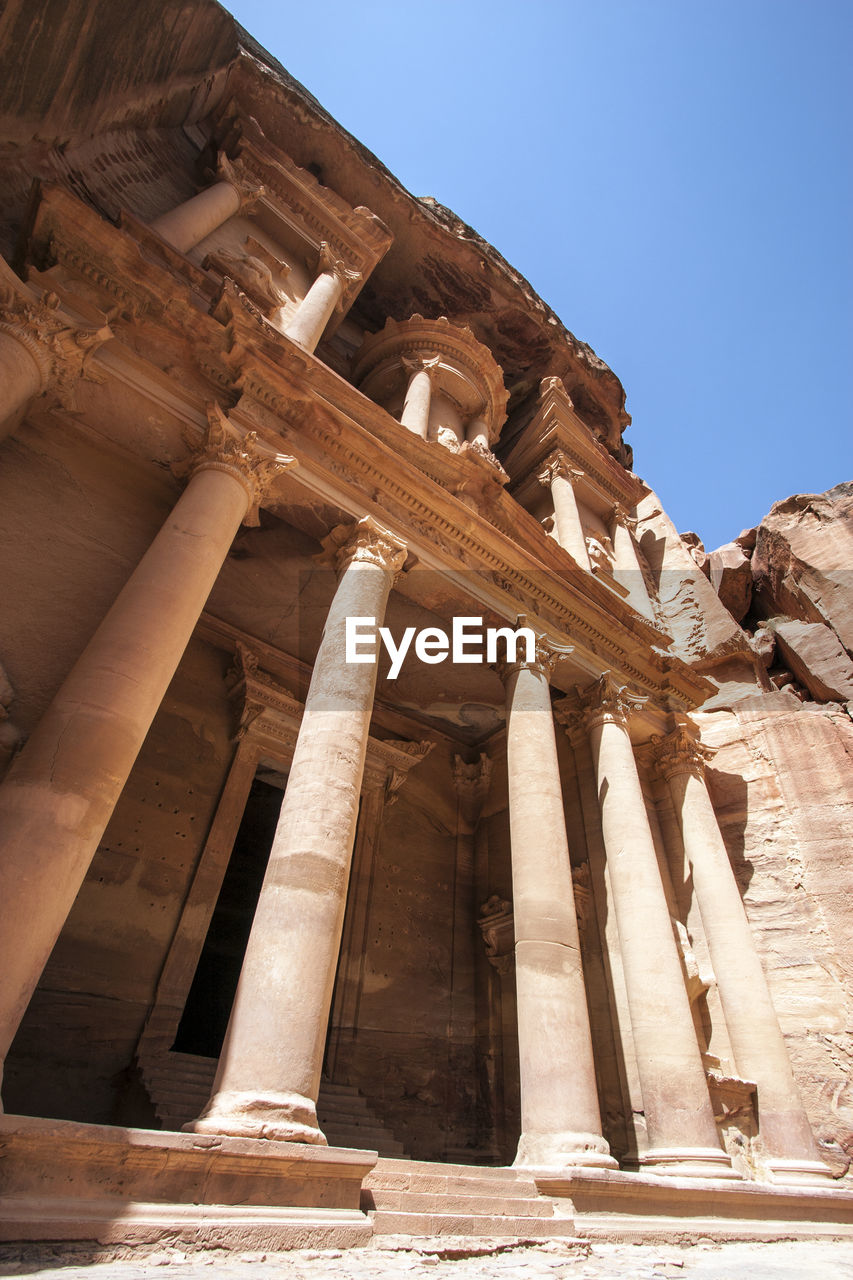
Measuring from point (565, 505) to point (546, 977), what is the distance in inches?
460

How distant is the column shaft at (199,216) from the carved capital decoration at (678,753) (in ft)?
37.0

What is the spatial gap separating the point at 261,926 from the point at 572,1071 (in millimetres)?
3429

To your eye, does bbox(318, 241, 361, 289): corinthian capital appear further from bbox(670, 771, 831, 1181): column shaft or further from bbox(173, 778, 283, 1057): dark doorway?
bbox(670, 771, 831, 1181): column shaft

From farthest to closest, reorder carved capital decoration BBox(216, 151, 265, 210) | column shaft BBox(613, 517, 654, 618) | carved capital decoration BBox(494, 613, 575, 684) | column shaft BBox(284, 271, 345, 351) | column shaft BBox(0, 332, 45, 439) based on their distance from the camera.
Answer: column shaft BBox(613, 517, 654, 618) < carved capital decoration BBox(216, 151, 265, 210) < column shaft BBox(284, 271, 345, 351) < carved capital decoration BBox(494, 613, 575, 684) < column shaft BBox(0, 332, 45, 439)

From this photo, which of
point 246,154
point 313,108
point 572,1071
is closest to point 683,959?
point 572,1071

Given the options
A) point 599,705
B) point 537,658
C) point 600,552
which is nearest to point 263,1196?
point 537,658

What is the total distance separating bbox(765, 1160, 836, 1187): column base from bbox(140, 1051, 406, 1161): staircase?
4312 millimetres

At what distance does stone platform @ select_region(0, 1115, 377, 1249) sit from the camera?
2932 mm

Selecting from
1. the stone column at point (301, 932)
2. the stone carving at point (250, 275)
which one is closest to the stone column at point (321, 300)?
the stone carving at point (250, 275)

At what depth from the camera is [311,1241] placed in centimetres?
334

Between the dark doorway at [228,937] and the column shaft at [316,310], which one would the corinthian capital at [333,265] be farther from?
the dark doorway at [228,937]

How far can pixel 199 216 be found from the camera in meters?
11.2

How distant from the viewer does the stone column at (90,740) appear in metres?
3.88

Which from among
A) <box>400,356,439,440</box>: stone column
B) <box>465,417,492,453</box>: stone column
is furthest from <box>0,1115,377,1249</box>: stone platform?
<box>465,417,492,453</box>: stone column
